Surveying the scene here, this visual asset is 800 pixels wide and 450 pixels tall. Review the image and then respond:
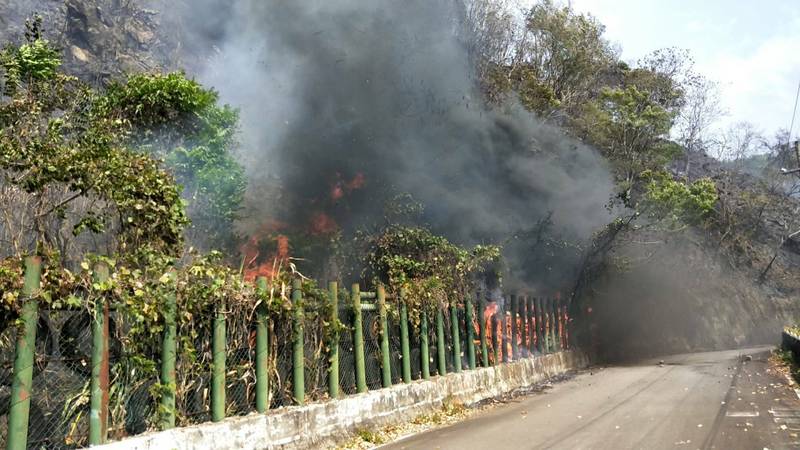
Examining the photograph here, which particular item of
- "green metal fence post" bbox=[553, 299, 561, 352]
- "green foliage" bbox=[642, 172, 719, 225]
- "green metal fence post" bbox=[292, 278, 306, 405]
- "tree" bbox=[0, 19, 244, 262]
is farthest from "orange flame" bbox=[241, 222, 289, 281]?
"green foliage" bbox=[642, 172, 719, 225]

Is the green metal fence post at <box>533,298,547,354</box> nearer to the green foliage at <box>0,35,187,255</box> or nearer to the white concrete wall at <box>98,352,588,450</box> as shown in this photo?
the white concrete wall at <box>98,352,588,450</box>

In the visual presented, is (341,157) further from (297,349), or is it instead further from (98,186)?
(297,349)

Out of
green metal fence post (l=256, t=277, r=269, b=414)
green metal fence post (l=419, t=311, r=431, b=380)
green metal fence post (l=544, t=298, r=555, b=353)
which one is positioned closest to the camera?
green metal fence post (l=256, t=277, r=269, b=414)

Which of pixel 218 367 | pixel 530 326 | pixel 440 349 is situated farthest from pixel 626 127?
pixel 218 367

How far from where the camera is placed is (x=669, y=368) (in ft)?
59.3

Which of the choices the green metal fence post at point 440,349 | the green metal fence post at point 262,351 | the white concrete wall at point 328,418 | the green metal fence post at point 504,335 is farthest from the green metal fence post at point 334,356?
the green metal fence post at point 504,335

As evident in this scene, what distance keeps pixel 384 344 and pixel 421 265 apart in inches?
150

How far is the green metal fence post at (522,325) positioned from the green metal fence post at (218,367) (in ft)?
33.7

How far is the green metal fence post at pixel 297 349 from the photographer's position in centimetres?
846

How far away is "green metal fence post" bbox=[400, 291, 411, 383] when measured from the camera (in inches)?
443

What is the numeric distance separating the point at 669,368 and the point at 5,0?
2675cm

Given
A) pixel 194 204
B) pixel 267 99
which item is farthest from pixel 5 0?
pixel 194 204

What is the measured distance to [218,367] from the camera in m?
7.34

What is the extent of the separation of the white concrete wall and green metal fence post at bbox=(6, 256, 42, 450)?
0.72 meters
